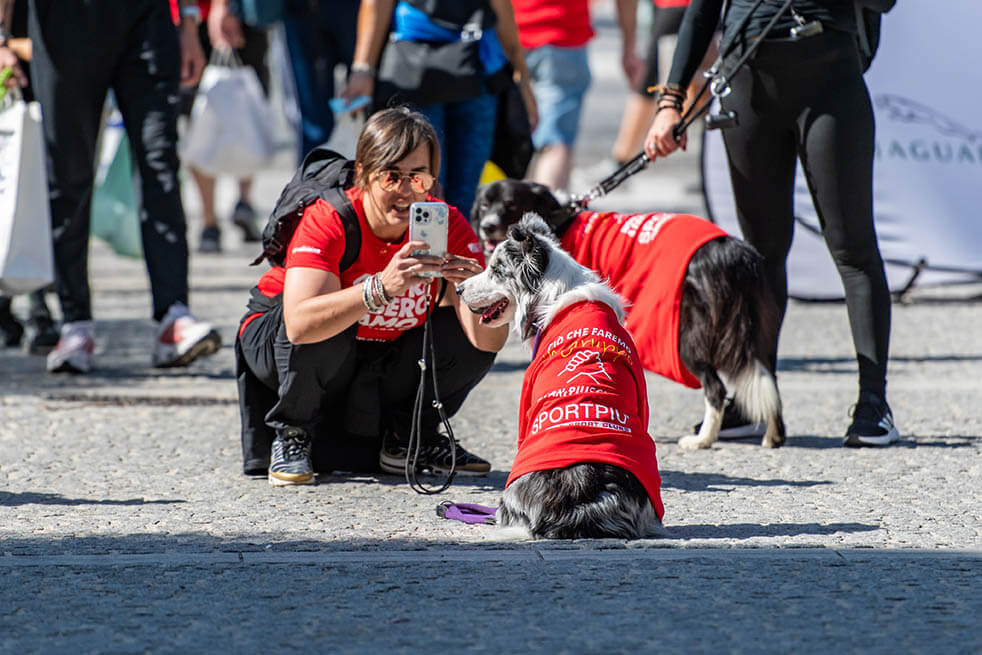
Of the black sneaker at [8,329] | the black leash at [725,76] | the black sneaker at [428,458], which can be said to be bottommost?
the black sneaker at [428,458]

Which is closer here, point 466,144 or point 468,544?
point 468,544

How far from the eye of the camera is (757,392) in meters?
5.00

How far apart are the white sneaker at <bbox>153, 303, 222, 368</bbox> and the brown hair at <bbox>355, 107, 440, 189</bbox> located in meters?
1.94

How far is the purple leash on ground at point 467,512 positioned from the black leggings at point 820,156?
163 cm

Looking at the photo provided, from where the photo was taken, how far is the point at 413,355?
180 inches

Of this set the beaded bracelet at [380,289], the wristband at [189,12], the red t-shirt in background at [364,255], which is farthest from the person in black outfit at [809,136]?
the wristband at [189,12]

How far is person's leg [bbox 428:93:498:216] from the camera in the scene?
6.20 meters

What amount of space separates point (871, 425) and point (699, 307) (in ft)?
2.31

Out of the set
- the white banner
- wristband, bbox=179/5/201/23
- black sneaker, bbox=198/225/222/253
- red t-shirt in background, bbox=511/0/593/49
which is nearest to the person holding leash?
wristband, bbox=179/5/201/23

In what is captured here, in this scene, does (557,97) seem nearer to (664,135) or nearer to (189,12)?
(189,12)

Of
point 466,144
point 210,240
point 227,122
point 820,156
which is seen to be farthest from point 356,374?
point 210,240

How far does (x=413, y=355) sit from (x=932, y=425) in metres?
2.00

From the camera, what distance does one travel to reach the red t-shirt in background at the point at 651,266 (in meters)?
5.05

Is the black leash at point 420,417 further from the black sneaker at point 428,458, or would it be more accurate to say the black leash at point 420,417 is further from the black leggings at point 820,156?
the black leggings at point 820,156
